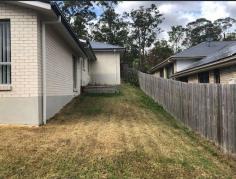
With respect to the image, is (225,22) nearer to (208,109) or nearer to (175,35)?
(175,35)

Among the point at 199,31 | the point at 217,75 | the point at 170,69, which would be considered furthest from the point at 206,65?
the point at 199,31

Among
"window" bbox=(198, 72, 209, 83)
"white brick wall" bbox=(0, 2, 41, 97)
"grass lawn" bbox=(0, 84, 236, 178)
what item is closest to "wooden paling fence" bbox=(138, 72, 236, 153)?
"grass lawn" bbox=(0, 84, 236, 178)

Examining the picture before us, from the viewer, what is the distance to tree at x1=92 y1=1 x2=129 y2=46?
52531mm

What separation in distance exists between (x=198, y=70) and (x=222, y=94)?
889 centimetres

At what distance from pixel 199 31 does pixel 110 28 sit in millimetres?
24647

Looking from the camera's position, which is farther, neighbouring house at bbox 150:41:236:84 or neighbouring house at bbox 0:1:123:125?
neighbouring house at bbox 150:41:236:84

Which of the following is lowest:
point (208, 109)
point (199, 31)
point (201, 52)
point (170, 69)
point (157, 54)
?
point (208, 109)

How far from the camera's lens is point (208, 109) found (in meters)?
11.2

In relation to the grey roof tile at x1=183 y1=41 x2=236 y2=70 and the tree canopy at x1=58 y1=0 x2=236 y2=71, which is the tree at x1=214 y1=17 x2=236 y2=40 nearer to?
the tree canopy at x1=58 y1=0 x2=236 y2=71

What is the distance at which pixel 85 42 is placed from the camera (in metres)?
21.6

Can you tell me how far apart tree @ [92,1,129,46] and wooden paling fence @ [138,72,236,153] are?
36.0 meters

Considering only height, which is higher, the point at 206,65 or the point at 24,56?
the point at 206,65

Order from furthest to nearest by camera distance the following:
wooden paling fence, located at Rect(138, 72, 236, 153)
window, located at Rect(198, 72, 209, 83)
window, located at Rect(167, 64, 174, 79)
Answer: window, located at Rect(167, 64, 174, 79) → window, located at Rect(198, 72, 209, 83) → wooden paling fence, located at Rect(138, 72, 236, 153)

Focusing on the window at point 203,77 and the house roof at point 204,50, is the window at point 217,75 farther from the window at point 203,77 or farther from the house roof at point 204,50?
the house roof at point 204,50
